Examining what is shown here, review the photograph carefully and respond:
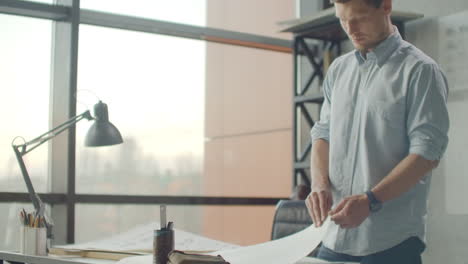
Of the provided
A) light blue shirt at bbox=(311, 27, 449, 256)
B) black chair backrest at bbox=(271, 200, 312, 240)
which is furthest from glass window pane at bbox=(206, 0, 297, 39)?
light blue shirt at bbox=(311, 27, 449, 256)

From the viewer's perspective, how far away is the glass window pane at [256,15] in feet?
18.0

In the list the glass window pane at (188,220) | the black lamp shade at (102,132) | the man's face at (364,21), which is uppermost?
the man's face at (364,21)

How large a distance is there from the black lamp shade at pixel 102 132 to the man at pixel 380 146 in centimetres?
118

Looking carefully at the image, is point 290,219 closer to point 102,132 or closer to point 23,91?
point 102,132

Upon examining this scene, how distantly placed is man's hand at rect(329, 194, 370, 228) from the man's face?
0.35 metres

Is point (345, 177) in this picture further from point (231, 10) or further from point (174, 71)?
point (231, 10)

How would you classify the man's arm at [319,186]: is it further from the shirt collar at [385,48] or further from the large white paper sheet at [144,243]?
the large white paper sheet at [144,243]

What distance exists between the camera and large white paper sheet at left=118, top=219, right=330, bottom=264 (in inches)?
57.6

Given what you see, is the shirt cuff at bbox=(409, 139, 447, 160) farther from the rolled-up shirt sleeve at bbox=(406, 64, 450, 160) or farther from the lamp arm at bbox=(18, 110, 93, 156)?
the lamp arm at bbox=(18, 110, 93, 156)

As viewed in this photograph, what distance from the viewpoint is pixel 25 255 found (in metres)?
2.28

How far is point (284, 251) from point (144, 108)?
353 centimetres

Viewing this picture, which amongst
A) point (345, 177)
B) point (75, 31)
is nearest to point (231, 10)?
point (75, 31)

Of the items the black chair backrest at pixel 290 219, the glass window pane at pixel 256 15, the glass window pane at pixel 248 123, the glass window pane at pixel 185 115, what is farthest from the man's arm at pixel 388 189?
the glass window pane at pixel 256 15

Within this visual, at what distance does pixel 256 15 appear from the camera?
18.6ft
